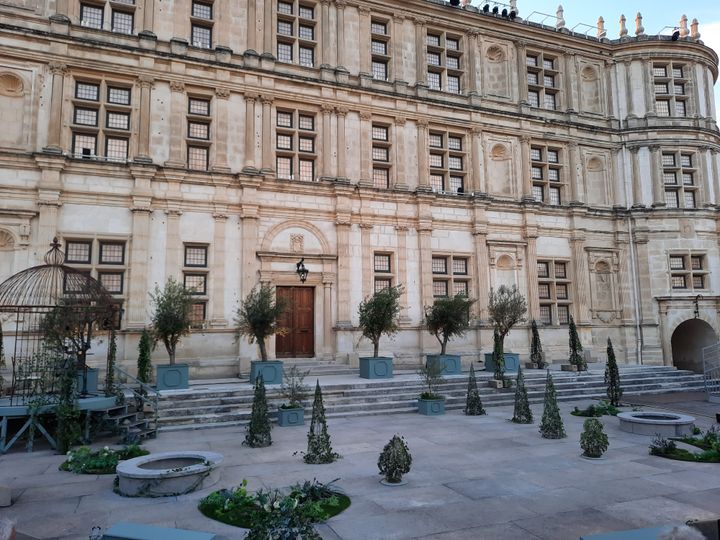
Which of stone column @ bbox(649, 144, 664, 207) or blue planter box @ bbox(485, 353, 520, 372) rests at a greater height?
stone column @ bbox(649, 144, 664, 207)

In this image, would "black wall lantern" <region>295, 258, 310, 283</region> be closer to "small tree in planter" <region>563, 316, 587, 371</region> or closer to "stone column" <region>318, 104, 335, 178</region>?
"stone column" <region>318, 104, 335, 178</region>

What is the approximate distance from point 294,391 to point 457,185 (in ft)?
46.2

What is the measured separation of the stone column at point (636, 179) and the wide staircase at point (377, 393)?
9.04m

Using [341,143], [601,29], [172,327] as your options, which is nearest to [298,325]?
[172,327]

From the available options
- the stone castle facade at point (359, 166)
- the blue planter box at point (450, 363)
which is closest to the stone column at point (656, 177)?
the stone castle facade at point (359, 166)

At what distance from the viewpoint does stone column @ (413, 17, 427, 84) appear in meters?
22.8

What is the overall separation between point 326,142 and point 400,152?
10.9ft

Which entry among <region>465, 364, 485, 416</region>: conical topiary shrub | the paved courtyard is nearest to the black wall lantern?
<region>465, 364, 485, 416</region>: conical topiary shrub

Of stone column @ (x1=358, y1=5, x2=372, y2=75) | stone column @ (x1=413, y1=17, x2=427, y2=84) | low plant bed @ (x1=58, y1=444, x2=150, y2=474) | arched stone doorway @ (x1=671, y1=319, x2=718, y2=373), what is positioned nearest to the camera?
low plant bed @ (x1=58, y1=444, x2=150, y2=474)

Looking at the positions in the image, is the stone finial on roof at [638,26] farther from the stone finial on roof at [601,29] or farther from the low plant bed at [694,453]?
the low plant bed at [694,453]

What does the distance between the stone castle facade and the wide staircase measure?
3093 millimetres

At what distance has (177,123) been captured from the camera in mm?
18578

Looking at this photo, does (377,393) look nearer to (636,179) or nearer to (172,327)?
(172,327)

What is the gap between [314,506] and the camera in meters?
6.45
